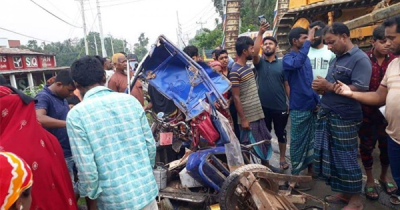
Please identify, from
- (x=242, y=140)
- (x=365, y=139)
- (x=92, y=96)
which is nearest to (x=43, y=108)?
(x=92, y=96)

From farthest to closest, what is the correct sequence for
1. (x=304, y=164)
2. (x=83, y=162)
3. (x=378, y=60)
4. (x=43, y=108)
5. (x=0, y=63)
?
(x=0, y=63)
(x=304, y=164)
(x=378, y=60)
(x=43, y=108)
(x=83, y=162)

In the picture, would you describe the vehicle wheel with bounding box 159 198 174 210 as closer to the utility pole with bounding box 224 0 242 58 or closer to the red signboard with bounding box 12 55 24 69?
the utility pole with bounding box 224 0 242 58

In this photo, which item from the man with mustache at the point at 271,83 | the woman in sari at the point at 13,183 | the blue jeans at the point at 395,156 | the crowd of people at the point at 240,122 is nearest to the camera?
the woman in sari at the point at 13,183

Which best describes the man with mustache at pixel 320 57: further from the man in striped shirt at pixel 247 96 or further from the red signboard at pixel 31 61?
the red signboard at pixel 31 61

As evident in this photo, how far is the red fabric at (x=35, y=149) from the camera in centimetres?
165

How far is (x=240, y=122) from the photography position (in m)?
3.82

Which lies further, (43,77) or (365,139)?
(43,77)

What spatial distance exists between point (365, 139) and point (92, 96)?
121 inches

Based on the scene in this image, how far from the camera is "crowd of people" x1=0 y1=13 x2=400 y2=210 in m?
1.77

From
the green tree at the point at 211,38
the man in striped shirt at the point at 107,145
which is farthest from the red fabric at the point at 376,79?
the green tree at the point at 211,38

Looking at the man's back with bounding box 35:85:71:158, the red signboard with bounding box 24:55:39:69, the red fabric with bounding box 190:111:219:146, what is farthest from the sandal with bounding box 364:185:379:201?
the red signboard with bounding box 24:55:39:69

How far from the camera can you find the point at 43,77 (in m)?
29.0

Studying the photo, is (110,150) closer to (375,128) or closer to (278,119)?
(278,119)

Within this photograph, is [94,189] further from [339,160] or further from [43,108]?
[339,160]
